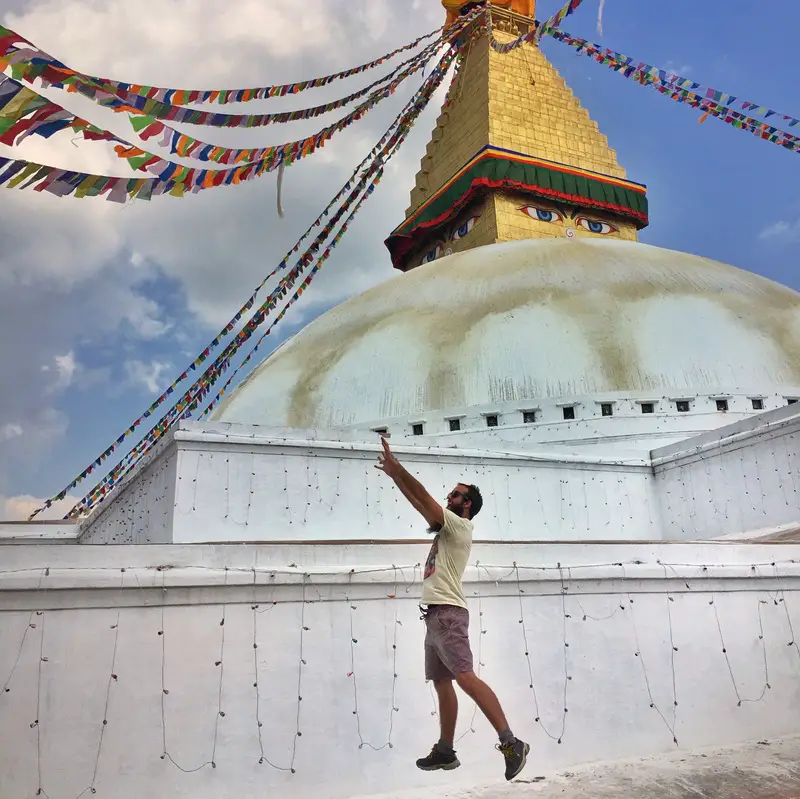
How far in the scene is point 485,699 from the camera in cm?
262

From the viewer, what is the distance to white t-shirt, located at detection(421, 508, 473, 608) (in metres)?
2.78

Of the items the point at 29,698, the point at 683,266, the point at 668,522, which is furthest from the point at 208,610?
the point at 683,266

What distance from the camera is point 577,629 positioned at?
13.5 ft

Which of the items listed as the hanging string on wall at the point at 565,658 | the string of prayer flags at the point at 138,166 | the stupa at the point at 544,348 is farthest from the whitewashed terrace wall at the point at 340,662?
the stupa at the point at 544,348

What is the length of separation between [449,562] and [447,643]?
0.29 m

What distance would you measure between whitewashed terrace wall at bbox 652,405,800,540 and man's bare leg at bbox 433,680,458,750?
21.8 feet

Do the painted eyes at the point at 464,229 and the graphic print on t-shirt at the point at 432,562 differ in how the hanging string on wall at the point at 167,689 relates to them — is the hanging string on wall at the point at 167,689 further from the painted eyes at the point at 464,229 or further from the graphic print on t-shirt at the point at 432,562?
the painted eyes at the point at 464,229

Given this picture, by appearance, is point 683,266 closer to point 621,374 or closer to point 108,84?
point 621,374

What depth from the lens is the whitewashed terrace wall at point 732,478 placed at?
818 cm

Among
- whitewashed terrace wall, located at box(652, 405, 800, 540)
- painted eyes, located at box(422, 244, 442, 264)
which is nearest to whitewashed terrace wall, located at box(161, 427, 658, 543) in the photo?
whitewashed terrace wall, located at box(652, 405, 800, 540)

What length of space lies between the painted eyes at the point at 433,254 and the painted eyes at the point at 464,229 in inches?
25.2

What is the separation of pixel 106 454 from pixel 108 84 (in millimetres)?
6854

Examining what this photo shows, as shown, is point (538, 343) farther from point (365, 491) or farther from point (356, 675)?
point (356, 675)

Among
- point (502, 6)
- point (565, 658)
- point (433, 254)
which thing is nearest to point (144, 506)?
point (565, 658)
